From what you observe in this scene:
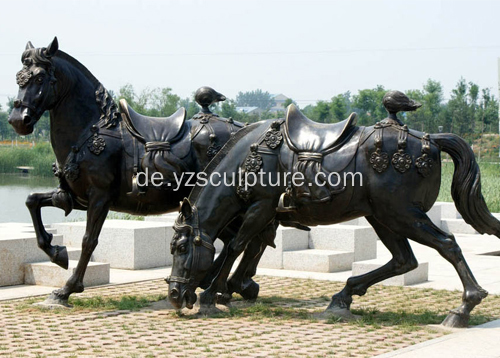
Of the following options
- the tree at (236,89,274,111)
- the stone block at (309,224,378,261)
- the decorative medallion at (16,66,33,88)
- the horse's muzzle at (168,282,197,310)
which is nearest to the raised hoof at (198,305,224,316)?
the horse's muzzle at (168,282,197,310)

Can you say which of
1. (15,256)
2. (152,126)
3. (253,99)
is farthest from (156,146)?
(253,99)

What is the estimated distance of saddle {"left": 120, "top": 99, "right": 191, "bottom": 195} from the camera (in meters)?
7.88

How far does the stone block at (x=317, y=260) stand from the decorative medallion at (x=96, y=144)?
13.3ft

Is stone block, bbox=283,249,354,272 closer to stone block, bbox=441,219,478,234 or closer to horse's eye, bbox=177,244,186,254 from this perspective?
horse's eye, bbox=177,244,186,254

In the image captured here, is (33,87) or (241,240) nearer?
(241,240)

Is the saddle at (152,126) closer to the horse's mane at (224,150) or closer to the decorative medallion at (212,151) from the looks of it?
the decorative medallion at (212,151)

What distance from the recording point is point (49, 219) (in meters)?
20.8

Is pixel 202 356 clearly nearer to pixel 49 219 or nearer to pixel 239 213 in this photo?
pixel 239 213

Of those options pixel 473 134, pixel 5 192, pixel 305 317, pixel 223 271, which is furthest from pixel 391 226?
Result: pixel 473 134

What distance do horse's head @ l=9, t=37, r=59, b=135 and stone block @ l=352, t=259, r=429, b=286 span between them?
4324mm

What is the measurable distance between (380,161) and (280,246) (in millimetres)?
4476

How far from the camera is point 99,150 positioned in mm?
7852

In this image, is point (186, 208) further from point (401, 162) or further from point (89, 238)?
point (401, 162)

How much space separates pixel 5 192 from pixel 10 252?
701 inches
